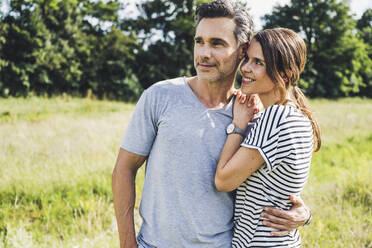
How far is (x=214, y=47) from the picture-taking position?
2150mm

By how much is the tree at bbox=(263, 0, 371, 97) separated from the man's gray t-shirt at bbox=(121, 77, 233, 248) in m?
31.6

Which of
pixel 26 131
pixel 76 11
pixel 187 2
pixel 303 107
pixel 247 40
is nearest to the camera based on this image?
pixel 303 107

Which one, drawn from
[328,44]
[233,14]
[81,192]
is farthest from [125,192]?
[328,44]

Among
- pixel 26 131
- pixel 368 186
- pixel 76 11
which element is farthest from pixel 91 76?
pixel 368 186

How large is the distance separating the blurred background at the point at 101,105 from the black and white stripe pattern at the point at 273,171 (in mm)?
2089

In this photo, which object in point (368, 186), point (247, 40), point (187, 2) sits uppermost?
point (187, 2)

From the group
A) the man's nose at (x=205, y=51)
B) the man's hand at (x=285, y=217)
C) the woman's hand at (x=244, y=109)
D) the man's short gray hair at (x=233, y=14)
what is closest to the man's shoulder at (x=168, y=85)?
the man's nose at (x=205, y=51)

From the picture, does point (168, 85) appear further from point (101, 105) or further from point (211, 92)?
point (101, 105)

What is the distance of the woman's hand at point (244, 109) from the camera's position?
77.5 inches

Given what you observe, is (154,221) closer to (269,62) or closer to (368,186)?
Answer: (269,62)

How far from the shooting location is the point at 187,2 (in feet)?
92.1

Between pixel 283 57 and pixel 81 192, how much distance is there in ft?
13.4

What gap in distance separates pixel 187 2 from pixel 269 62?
1109 inches

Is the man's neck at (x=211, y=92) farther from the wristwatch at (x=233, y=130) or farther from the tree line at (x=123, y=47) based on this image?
the tree line at (x=123, y=47)
